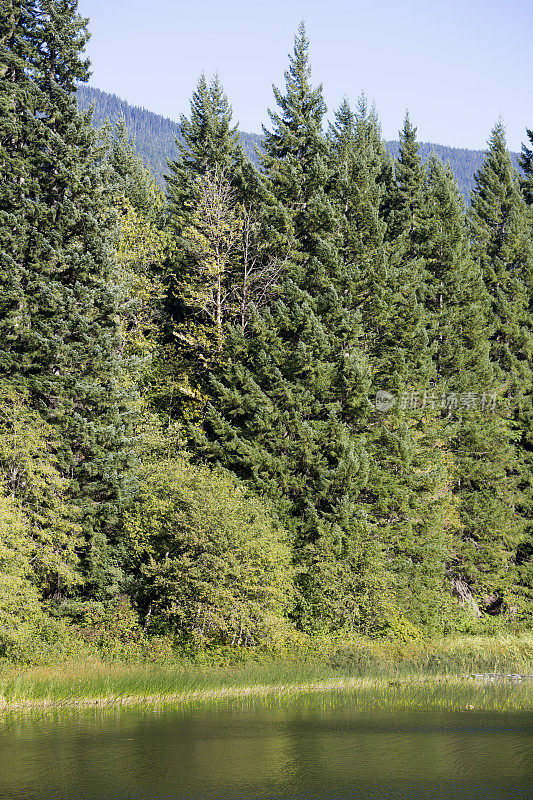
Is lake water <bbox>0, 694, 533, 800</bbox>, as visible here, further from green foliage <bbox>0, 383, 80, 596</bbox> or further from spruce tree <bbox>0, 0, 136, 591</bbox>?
spruce tree <bbox>0, 0, 136, 591</bbox>

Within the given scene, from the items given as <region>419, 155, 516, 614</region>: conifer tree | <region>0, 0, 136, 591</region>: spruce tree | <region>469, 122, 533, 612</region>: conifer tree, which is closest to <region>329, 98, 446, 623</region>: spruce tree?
<region>419, 155, 516, 614</region>: conifer tree

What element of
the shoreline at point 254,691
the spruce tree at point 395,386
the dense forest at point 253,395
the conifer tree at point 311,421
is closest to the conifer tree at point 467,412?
the dense forest at point 253,395

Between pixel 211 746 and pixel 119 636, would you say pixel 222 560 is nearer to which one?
pixel 119 636

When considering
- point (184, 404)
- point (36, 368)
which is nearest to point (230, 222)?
point (184, 404)

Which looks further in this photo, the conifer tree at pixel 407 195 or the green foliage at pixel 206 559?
the conifer tree at pixel 407 195

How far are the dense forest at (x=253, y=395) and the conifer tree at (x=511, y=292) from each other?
0.74 feet

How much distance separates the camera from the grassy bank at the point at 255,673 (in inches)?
862

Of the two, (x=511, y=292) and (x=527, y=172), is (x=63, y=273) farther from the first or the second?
(x=527, y=172)

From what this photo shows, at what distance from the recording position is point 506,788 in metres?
14.2

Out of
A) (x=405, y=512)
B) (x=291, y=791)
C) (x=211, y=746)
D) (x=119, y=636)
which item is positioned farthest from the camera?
(x=405, y=512)

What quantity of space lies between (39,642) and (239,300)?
19963mm

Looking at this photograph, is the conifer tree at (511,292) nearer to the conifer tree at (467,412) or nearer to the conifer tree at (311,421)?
the conifer tree at (467,412)

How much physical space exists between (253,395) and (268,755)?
63.4 feet

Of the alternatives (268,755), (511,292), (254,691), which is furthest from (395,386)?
(268,755)
